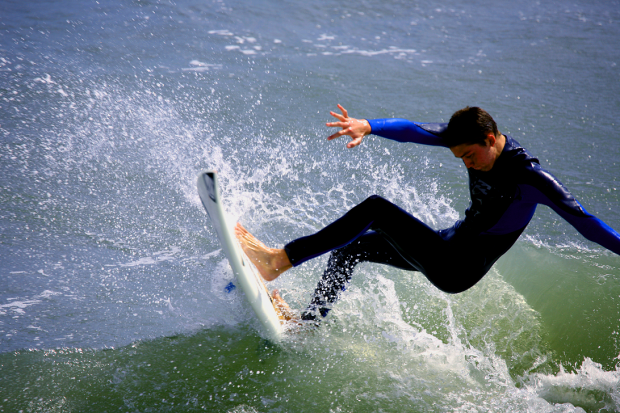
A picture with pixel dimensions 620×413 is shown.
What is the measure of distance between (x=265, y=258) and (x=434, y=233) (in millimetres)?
1097

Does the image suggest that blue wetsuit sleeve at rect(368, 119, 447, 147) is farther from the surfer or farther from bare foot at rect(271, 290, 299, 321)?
bare foot at rect(271, 290, 299, 321)

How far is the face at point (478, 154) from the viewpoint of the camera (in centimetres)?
253

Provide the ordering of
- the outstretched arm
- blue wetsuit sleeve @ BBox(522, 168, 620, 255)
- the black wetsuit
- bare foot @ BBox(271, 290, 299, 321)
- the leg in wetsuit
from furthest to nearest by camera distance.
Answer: bare foot @ BBox(271, 290, 299, 321) < the outstretched arm < the leg in wetsuit < the black wetsuit < blue wetsuit sleeve @ BBox(522, 168, 620, 255)

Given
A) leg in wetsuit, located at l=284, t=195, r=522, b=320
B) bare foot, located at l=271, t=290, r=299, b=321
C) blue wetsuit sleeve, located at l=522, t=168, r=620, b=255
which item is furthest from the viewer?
bare foot, located at l=271, t=290, r=299, b=321

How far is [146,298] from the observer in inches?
128

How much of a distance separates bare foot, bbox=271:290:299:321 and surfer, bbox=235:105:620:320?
106mm

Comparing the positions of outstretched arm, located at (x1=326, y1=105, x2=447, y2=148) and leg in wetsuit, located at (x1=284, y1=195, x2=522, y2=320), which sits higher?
outstretched arm, located at (x1=326, y1=105, x2=447, y2=148)

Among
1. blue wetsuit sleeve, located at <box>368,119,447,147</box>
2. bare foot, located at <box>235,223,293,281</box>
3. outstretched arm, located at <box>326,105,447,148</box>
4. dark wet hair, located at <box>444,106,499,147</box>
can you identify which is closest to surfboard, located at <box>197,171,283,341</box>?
bare foot, located at <box>235,223,293,281</box>

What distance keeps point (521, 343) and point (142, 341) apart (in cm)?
275

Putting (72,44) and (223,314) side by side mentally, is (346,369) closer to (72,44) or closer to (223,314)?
(223,314)

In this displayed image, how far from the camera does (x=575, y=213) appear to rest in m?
2.43

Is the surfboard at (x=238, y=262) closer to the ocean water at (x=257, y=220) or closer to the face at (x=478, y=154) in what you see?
the ocean water at (x=257, y=220)

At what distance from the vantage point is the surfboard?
2535 millimetres

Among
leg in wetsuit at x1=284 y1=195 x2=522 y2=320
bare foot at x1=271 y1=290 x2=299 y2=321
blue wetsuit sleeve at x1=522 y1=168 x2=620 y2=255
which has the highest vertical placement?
→ blue wetsuit sleeve at x1=522 y1=168 x2=620 y2=255
